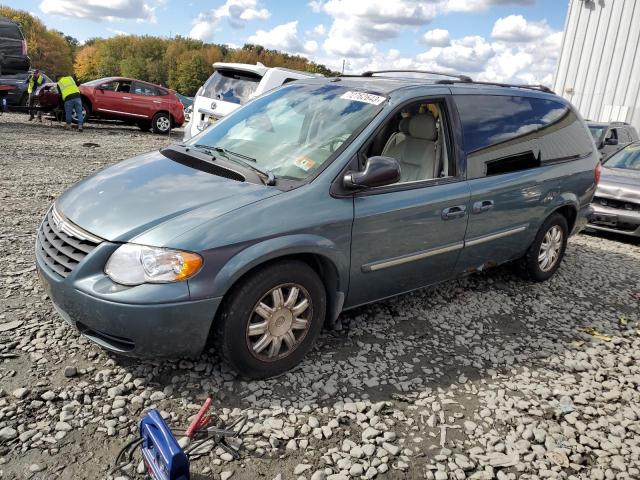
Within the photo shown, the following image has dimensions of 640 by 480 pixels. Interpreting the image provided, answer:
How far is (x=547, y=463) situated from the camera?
8.65 ft

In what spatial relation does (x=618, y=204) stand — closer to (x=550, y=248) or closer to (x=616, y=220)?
(x=616, y=220)

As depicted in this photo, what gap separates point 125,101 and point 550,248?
14159 mm

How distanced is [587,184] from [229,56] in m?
106

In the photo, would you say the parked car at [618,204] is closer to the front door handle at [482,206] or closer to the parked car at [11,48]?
the front door handle at [482,206]

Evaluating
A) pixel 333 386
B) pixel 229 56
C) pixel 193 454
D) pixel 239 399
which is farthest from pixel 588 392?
pixel 229 56

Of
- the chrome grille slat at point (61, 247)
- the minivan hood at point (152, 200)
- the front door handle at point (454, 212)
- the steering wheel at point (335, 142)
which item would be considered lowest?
the chrome grille slat at point (61, 247)

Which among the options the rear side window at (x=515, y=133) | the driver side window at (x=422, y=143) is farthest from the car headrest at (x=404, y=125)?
the rear side window at (x=515, y=133)

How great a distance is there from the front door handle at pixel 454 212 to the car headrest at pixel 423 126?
557 mm

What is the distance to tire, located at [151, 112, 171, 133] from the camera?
16.3 metres

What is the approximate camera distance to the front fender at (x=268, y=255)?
267 centimetres

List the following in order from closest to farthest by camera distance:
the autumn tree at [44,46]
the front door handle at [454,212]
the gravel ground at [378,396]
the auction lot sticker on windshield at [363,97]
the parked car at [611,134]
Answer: the gravel ground at [378,396] < the auction lot sticker on windshield at [363,97] < the front door handle at [454,212] < the parked car at [611,134] < the autumn tree at [44,46]

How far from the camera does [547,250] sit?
5.03 m

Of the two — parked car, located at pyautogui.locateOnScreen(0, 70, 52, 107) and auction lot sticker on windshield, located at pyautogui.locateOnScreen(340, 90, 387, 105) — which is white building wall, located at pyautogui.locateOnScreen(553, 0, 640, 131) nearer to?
auction lot sticker on windshield, located at pyautogui.locateOnScreen(340, 90, 387, 105)

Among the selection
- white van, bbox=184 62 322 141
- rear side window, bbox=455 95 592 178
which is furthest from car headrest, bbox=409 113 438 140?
white van, bbox=184 62 322 141
